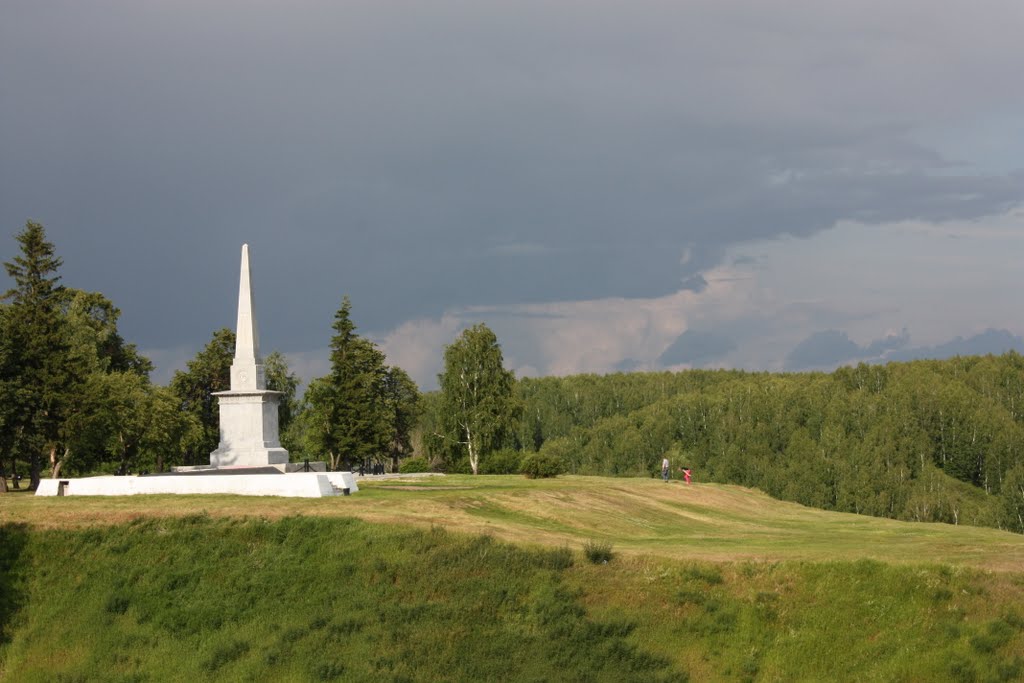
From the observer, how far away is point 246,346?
5162cm

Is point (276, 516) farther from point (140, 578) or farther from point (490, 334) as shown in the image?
point (490, 334)

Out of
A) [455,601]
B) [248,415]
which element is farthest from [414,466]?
[455,601]

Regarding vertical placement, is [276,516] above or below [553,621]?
above

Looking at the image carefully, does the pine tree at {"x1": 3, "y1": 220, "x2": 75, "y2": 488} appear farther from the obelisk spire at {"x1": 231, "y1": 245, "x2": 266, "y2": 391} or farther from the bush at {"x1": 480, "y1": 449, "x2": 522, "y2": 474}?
the bush at {"x1": 480, "y1": 449, "x2": 522, "y2": 474}

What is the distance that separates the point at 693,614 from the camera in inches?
1067

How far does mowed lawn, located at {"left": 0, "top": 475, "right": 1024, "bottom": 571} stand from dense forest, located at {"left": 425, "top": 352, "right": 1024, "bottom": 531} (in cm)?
6412

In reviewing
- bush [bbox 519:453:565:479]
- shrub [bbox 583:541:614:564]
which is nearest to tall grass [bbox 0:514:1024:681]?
shrub [bbox 583:541:614:564]

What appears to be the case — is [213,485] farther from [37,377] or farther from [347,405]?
[347,405]

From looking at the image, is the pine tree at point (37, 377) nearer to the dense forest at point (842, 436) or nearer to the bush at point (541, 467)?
the bush at point (541, 467)

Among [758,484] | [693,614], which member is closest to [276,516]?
[693,614]

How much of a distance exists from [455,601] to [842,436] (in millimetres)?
116290

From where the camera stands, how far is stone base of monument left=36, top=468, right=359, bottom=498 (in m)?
37.9

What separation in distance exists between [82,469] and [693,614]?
5140 centimetres

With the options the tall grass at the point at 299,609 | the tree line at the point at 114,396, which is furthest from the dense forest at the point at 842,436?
the tall grass at the point at 299,609
